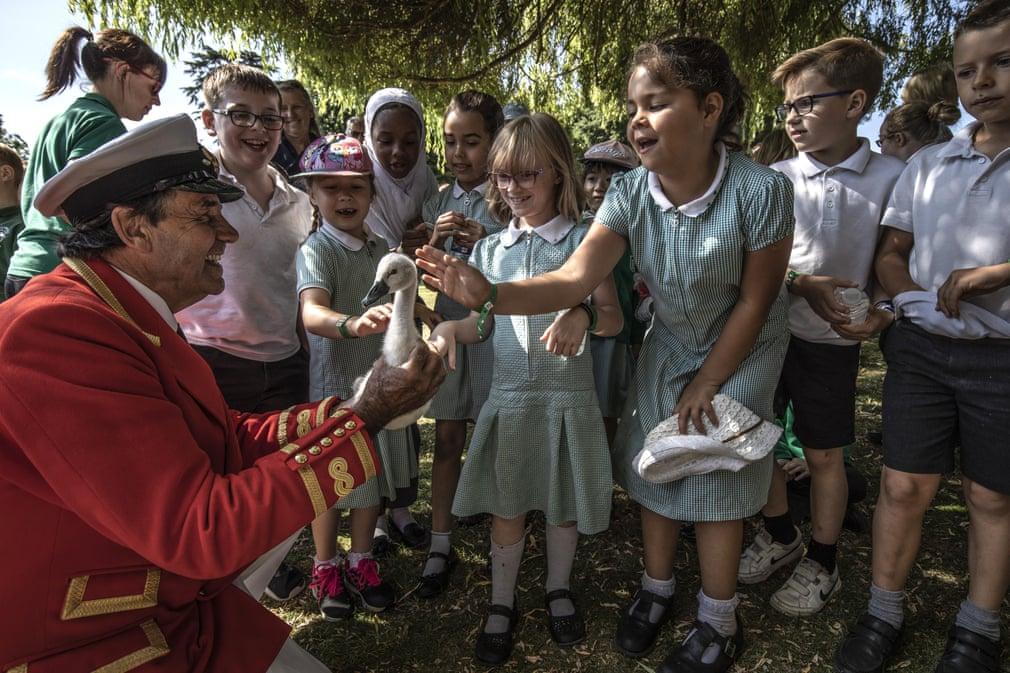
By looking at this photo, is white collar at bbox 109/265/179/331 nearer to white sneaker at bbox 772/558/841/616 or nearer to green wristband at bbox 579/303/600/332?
green wristband at bbox 579/303/600/332

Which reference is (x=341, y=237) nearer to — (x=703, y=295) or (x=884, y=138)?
(x=703, y=295)

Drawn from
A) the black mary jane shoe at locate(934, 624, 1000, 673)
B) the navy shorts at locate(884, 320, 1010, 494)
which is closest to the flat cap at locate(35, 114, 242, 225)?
the navy shorts at locate(884, 320, 1010, 494)

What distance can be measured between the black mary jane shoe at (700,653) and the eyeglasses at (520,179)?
2093 millimetres

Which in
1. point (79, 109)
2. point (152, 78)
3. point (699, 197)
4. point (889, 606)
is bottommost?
point (889, 606)

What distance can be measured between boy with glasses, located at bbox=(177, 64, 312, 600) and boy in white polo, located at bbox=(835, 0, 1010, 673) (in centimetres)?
293

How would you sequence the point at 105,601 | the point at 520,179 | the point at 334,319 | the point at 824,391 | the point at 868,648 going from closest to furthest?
the point at 105,601 → the point at 868,648 → the point at 334,319 → the point at 520,179 → the point at 824,391

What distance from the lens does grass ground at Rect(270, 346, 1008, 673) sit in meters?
2.94

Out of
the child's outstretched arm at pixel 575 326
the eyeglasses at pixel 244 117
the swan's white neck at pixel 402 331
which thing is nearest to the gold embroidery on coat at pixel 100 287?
the swan's white neck at pixel 402 331

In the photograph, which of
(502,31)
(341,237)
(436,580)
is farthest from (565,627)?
(502,31)

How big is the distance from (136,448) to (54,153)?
7.99 feet

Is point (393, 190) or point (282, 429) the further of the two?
point (393, 190)

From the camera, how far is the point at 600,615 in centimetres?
326

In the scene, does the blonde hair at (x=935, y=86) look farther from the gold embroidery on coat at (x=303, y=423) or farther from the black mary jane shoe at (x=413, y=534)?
the gold embroidery on coat at (x=303, y=423)

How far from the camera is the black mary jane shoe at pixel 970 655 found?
255 cm
